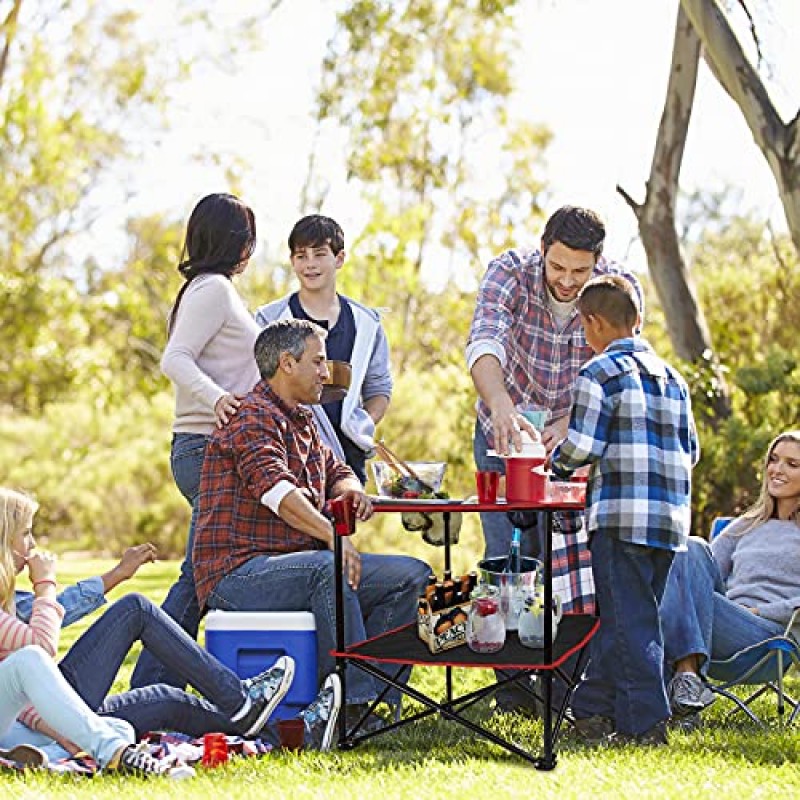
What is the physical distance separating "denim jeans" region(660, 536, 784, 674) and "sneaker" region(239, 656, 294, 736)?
1.11 metres

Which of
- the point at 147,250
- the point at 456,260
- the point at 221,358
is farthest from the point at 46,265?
the point at 221,358

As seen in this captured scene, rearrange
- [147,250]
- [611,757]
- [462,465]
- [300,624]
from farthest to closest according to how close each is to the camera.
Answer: [147,250]
[462,465]
[300,624]
[611,757]

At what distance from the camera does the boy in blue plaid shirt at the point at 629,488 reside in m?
3.72

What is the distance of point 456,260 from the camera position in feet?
47.1

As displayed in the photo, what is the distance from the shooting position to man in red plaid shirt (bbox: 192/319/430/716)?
378cm

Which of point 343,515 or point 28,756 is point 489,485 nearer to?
point 343,515

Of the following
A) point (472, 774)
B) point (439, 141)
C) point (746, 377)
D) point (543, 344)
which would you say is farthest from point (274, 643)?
point (439, 141)

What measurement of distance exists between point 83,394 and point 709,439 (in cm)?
754

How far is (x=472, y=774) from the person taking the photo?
329cm

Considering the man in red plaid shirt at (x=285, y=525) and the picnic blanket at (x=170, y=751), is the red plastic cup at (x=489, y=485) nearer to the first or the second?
the man in red plaid shirt at (x=285, y=525)

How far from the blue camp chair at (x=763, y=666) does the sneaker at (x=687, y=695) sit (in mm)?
32

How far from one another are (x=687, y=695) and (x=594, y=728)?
319 millimetres

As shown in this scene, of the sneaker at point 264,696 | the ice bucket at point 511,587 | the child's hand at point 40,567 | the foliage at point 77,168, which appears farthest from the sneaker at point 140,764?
the foliage at point 77,168

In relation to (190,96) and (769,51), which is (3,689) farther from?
(190,96)
